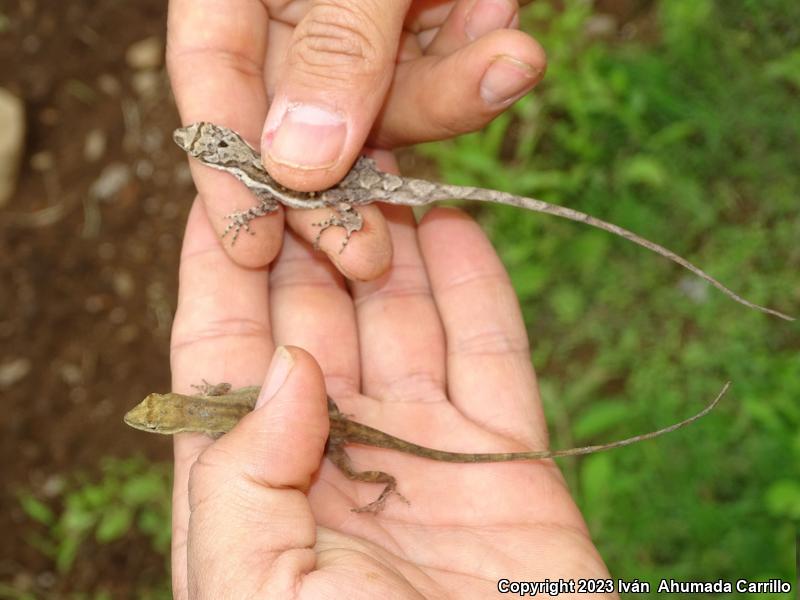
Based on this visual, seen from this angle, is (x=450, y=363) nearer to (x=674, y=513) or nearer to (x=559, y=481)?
(x=559, y=481)

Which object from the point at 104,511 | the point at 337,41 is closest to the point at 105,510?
the point at 104,511

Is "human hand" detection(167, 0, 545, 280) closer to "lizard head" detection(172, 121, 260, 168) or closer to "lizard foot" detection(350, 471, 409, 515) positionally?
"lizard head" detection(172, 121, 260, 168)

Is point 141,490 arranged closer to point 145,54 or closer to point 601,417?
point 601,417

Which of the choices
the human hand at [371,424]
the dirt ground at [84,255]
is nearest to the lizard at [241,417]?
the human hand at [371,424]

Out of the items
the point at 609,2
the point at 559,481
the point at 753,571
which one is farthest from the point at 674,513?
the point at 609,2

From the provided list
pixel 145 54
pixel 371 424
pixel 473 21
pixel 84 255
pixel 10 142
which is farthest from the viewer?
pixel 145 54

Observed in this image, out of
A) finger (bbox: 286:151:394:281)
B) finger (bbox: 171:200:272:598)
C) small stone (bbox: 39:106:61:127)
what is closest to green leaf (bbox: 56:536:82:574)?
finger (bbox: 171:200:272:598)
